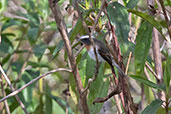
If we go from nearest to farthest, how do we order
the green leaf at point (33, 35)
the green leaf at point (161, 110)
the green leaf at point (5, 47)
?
the green leaf at point (161, 110) < the green leaf at point (33, 35) < the green leaf at point (5, 47)

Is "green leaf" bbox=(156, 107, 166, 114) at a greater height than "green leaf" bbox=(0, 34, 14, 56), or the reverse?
"green leaf" bbox=(0, 34, 14, 56)

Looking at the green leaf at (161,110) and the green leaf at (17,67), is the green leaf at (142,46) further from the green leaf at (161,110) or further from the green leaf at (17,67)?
the green leaf at (17,67)

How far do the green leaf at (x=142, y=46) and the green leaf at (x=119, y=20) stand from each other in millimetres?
87

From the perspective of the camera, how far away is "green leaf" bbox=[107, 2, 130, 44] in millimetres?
900

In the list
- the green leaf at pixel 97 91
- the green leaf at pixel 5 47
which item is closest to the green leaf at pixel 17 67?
the green leaf at pixel 5 47

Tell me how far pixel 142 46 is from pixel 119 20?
0.36 ft

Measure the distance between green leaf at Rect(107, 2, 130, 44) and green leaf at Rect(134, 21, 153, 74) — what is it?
87mm

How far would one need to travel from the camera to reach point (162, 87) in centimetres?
95

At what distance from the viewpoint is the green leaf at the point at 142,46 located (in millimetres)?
964

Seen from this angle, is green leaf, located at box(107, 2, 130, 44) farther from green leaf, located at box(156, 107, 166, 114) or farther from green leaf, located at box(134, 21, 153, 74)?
green leaf, located at box(156, 107, 166, 114)

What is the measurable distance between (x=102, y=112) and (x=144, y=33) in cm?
64

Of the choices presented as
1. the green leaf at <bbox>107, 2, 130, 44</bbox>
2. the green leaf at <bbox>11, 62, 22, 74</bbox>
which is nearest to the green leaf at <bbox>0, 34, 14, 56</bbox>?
the green leaf at <bbox>11, 62, 22, 74</bbox>

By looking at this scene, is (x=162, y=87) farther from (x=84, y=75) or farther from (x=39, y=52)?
(x=39, y=52)

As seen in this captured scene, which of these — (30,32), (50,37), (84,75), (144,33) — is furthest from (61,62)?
Answer: (144,33)
